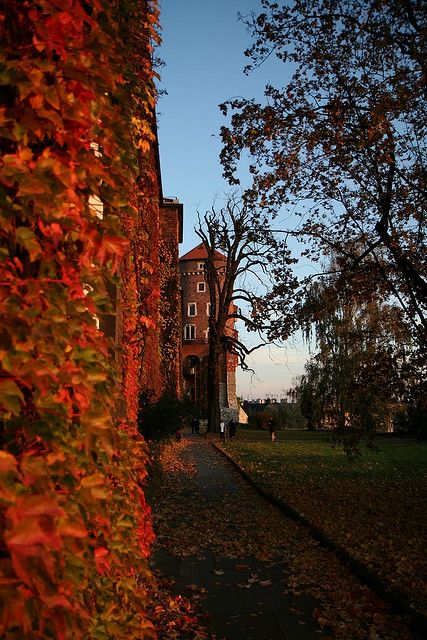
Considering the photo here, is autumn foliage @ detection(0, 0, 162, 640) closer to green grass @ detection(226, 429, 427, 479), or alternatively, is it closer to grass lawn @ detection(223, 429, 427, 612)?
grass lawn @ detection(223, 429, 427, 612)

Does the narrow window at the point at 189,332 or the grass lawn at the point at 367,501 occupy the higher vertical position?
the narrow window at the point at 189,332

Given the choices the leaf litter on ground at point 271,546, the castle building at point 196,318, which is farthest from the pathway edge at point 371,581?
the castle building at point 196,318

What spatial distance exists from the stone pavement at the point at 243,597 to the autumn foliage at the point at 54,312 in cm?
299

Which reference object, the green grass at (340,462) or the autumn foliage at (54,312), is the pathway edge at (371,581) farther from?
the green grass at (340,462)

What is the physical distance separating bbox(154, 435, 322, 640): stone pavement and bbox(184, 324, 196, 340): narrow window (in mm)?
59168

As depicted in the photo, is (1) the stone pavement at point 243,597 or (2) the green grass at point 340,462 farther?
(2) the green grass at point 340,462

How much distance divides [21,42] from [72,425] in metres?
1.34

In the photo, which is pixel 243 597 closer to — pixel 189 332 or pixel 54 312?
pixel 54 312

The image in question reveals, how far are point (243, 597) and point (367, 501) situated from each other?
6634mm

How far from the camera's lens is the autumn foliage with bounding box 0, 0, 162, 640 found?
1486 mm

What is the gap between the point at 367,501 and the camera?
12109 millimetres

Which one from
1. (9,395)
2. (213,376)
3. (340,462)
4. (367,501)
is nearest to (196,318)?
(213,376)

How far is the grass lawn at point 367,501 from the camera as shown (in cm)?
707

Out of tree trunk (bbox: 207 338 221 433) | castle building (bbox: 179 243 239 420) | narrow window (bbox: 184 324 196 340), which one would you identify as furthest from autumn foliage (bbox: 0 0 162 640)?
narrow window (bbox: 184 324 196 340)
